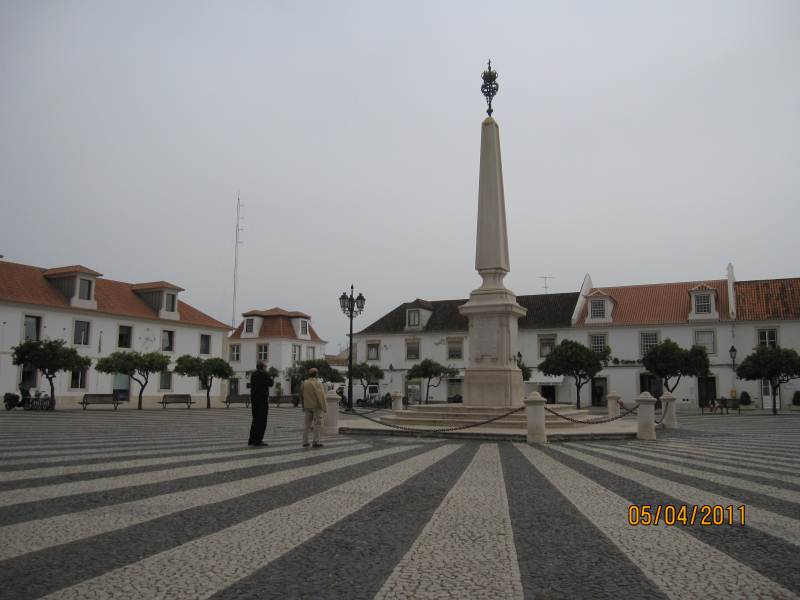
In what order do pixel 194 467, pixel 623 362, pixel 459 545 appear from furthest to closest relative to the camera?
1. pixel 623 362
2. pixel 194 467
3. pixel 459 545

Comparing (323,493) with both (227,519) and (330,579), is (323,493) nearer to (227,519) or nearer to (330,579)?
(227,519)

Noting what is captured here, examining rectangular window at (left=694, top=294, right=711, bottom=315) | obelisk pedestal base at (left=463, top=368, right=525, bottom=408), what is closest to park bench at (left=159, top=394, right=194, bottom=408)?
obelisk pedestal base at (left=463, top=368, right=525, bottom=408)

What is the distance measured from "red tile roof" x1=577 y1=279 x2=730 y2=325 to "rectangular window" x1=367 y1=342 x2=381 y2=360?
53.4 ft

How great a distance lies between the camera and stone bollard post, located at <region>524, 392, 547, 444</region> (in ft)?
45.2

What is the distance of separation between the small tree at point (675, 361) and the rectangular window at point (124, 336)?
31.8 meters

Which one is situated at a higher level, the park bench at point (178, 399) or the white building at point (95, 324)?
the white building at point (95, 324)

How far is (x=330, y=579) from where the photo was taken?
361cm

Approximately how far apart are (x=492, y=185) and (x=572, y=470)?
42.8 ft

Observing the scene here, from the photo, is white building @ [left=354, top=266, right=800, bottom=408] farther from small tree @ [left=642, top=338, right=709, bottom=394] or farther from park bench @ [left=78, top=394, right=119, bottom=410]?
park bench @ [left=78, top=394, right=119, bottom=410]

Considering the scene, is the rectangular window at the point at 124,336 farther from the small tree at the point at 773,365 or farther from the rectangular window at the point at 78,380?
the small tree at the point at 773,365

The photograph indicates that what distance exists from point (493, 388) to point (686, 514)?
44.1 ft

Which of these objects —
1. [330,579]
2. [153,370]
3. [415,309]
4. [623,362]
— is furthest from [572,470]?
[415,309]

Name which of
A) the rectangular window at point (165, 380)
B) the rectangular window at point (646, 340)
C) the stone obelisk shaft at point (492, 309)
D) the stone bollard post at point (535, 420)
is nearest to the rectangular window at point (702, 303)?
the rectangular window at point (646, 340)

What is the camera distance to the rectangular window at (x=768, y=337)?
130 ft
